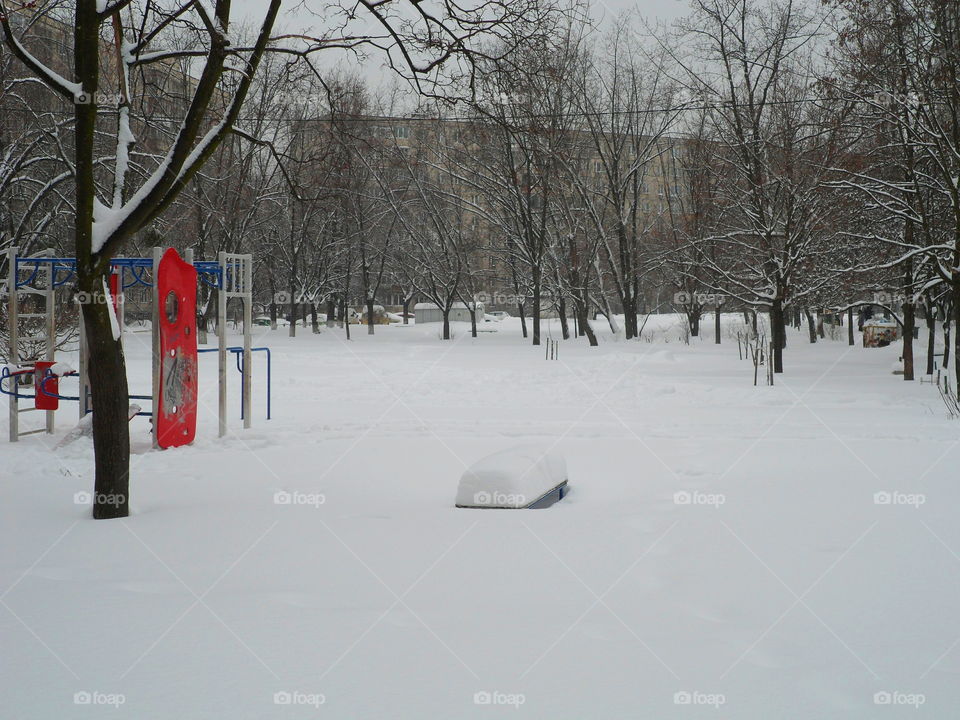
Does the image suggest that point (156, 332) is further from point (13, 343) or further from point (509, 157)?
point (509, 157)

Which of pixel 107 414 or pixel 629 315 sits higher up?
pixel 629 315

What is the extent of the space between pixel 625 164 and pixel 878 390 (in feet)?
78.2

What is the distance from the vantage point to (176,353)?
1152 cm

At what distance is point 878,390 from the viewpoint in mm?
18766

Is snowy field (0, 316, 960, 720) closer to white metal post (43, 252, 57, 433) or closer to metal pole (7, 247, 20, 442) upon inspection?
metal pole (7, 247, 20, 442)

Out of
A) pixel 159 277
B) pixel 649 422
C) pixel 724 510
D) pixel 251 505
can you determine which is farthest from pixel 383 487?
pixel 649 422
